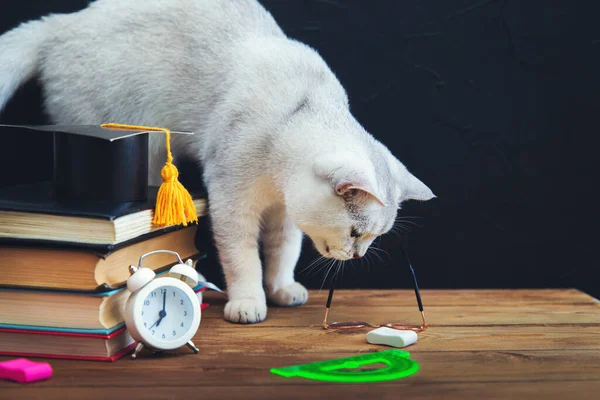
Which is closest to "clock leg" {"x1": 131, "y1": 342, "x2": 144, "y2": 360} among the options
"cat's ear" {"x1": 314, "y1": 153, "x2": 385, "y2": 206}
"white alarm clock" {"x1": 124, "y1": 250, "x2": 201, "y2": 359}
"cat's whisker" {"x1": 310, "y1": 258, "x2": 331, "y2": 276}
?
"white alarm clock" {"x1": 124, "y1": 250, "x2": 201, "y2": 359}

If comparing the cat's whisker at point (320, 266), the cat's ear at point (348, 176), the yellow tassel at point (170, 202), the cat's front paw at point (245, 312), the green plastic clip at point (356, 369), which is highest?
the cat's ear at point (348, 176)

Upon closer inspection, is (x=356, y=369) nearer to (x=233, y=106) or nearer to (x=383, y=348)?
(x=383, y=348)

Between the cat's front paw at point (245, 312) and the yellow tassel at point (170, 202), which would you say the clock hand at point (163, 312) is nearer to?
the yellow tassel at point (170, 202)

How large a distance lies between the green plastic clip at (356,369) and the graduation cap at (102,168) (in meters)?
0.38

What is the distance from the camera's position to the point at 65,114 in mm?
1682

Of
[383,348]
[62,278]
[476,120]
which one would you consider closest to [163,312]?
[62,278]

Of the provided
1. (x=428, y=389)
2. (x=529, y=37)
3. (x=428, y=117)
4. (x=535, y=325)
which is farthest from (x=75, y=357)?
(x=529, y=37)

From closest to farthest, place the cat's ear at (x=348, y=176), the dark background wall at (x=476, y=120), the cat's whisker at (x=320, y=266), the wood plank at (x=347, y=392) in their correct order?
1. the wood plank at (x=347, y=392)
2. the cat's ear at (x=348, y=176)
3. the dark background wall at (x=476, y=120)
4. the cat's whisker at (x=320, y=266)

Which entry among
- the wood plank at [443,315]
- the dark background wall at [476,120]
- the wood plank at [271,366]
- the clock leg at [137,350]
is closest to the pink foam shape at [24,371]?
the wood plank at [271,366]

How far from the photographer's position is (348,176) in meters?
1.32

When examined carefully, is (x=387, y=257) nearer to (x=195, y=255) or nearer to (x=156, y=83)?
(x=195, y=255)

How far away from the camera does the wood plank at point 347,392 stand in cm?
106

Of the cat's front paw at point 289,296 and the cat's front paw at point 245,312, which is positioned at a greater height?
the cat's front paw at point 245,312

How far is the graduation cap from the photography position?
1295mm
